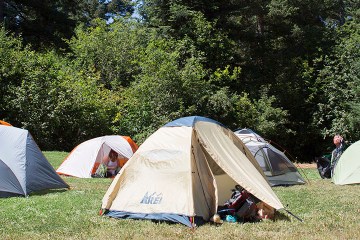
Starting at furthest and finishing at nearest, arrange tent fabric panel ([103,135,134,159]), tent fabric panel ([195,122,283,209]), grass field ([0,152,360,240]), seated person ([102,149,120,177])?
tent fabric panel ([103,135,134,159]) → seated person ([102,149,120,177]) → tent fabric panel ([195,122,283,209]) → grass field ([0,152,360,240])

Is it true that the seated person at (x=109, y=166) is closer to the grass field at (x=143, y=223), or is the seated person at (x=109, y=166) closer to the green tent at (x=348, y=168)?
the grass field at (x=143, y=223)

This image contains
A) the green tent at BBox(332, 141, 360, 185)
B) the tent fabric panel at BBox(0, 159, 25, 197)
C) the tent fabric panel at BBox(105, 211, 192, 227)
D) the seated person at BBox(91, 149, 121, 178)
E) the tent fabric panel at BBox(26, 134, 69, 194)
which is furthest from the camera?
the seated person at BBox(91, 149, 121, 178)

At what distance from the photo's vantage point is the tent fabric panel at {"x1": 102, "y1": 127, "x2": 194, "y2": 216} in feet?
23.0

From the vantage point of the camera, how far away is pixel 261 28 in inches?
1096

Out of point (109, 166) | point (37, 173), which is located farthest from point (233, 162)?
point (109, 166)

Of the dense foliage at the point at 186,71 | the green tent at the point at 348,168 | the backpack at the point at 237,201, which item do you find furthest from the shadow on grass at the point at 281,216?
the dense foliage at the point at 186,71

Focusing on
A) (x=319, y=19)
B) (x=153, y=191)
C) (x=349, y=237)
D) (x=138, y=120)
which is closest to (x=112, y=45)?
(x=138, y=120)

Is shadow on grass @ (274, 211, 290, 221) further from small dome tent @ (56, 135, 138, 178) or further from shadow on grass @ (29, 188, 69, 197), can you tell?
small dome tent @ (56, 135, 138, 178)

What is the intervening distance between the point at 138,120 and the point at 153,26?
5.25 metres

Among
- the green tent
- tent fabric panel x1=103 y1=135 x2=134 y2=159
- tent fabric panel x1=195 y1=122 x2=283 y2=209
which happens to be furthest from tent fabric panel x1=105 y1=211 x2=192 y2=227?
tent fabric panel x1=103 y1=135 x2=134 y2=159

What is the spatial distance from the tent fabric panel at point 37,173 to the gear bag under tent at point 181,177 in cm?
270

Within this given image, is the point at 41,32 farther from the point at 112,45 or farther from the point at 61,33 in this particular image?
the point at 112,45

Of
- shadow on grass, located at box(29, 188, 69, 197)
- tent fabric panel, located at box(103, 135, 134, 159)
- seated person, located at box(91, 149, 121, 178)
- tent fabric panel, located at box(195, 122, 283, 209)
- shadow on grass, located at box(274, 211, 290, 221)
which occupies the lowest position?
seated person, located at box(91, 149, 121, 178)

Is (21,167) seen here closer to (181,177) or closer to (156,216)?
(156,216)
